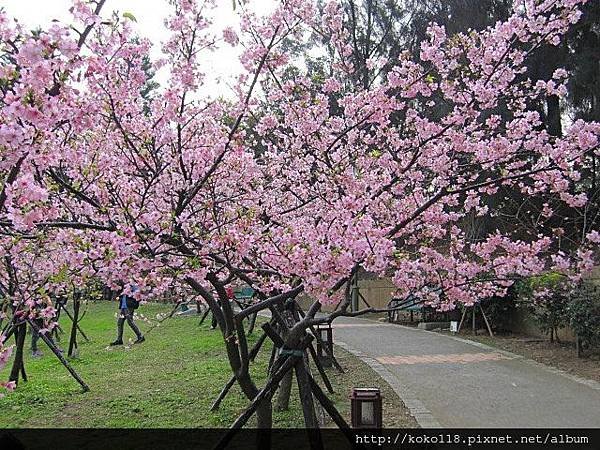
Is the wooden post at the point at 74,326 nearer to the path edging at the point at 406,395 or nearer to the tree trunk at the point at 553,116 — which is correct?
the path edging at the point at 406,395

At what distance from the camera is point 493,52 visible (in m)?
5.71

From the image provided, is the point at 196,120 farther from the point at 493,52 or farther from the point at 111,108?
the point at 493,52

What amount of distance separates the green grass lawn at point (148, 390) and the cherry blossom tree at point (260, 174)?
155 centimetres

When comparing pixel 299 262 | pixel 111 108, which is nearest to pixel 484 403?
pixel 299 262

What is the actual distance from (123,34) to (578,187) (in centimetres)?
1082

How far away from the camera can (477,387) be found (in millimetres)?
8086

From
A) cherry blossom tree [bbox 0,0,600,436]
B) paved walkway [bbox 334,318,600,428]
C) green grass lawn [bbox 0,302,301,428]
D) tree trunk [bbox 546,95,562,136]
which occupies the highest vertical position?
tree trunk [bbox 546,95,562,136]

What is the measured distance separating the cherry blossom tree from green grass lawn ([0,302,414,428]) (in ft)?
5.10

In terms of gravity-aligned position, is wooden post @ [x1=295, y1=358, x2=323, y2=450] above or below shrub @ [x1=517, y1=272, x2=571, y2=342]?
below

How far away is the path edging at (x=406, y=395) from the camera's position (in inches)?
247

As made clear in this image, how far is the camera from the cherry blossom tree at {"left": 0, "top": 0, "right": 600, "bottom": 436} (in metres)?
4.43

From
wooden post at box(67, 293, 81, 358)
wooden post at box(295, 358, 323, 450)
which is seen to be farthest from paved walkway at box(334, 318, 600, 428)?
wooden post at box(67, 293, 81, 358)

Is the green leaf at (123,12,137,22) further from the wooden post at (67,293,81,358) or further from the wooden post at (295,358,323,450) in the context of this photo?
the wooden post at (67,293,81,358)

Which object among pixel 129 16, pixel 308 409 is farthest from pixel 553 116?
pixel 129 16
